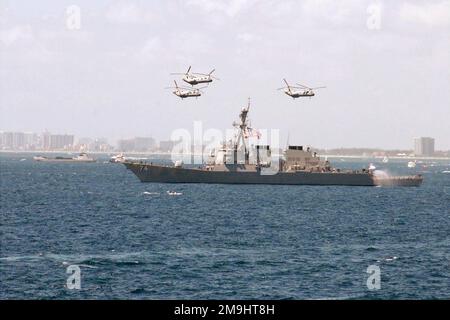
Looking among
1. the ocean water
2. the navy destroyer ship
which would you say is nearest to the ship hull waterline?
the navy destroyer ship

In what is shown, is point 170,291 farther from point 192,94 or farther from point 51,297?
point 192,94

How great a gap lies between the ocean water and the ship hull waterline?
3727 centimetres

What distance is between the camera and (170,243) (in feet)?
188

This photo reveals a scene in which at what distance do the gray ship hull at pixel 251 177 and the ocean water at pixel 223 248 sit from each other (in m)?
37.3

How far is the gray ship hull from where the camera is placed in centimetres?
14400

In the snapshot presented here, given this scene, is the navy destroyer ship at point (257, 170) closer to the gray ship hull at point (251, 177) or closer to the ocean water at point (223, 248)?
the gray ship hull at point (251, 177)

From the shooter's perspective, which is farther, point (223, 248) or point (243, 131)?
point (243, 131)

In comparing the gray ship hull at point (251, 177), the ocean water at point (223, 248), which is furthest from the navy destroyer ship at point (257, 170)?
the ocean water at point (223, 248)

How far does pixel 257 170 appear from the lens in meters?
144

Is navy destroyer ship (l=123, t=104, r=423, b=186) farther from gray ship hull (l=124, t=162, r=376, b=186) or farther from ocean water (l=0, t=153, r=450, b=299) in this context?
ocean water (l=0, t=153, r=450, b=299)

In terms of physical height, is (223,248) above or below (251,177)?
below

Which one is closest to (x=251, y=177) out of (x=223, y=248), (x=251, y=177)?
(x=251, y=177)

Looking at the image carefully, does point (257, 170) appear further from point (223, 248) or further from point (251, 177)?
point (223, 248)
